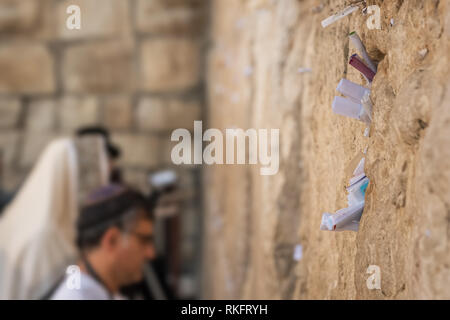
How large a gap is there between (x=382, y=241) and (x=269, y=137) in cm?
51

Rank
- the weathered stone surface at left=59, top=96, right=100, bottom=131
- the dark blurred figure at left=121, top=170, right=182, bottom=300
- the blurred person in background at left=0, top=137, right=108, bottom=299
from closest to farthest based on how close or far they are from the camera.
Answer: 1. the blurred person in background at left=0, top=137, right=108, bottom=299
2. the dark blurred figure at left=121, top=170, right=182, bottom=300
3. the weathered stone surface at left=59, top=96, right=100, bottom=131

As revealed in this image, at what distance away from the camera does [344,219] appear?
465 millimetres

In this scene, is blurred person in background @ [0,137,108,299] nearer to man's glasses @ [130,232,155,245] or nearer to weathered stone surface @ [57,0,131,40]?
man's glasses @ [130,232,155,245]

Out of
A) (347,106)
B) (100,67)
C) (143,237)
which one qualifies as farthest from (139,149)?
(347,106)

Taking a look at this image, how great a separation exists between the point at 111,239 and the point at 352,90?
1.09m

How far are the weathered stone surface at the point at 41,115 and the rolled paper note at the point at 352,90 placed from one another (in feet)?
9.71

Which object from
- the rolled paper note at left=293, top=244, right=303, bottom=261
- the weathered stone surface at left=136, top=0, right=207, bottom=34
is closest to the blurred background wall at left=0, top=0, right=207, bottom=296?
the weathered stone surface at left=136, top=0, right=207, bottom=34

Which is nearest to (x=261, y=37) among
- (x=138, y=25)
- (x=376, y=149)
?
(x=376, y=149)

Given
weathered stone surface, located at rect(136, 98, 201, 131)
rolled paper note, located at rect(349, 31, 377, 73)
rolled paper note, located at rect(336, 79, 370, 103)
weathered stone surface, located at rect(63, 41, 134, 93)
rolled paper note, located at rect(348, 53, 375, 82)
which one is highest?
weathered stone surface, located at rect(63, 41, 134, 93)

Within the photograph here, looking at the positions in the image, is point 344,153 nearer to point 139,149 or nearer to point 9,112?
point 139,149

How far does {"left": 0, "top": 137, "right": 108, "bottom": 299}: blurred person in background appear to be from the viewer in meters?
1.98

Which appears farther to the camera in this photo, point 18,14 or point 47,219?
point 18,14

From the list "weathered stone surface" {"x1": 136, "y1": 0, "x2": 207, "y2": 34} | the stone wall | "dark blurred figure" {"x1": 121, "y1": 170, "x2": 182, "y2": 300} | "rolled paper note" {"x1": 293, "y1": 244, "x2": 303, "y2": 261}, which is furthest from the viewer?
"weathered stone surface" {"x1": 136, "y1": 0, "x2": 207, "y2": 34}
